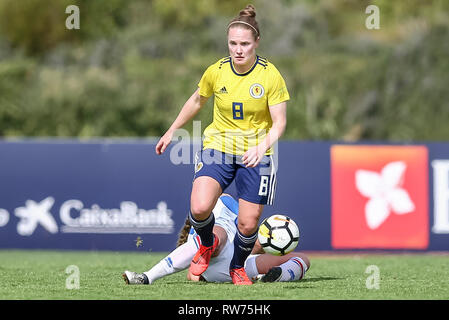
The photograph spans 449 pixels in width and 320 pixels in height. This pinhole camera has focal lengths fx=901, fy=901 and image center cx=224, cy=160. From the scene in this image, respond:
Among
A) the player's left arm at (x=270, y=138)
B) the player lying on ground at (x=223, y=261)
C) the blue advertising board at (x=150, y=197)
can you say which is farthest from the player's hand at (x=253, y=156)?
the blue advertising board at (x=150, y=197)

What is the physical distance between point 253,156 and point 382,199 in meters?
5.79

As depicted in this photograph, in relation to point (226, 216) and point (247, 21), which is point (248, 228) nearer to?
point (226, 216)

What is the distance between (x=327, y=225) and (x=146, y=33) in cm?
2060

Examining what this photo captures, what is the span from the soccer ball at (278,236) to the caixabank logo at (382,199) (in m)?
4.92

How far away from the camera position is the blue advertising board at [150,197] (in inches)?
491

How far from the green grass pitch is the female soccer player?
1.36ft

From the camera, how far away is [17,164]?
1283cm

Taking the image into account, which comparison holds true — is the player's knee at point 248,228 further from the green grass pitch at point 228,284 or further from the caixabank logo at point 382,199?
the caixabank logo at point 382,199

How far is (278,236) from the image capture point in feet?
25.0

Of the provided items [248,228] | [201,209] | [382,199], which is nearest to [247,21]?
[201,209]

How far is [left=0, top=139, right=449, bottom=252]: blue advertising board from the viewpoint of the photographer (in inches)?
491

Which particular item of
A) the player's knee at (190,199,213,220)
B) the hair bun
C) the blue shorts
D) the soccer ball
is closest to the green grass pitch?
the soccer ball
